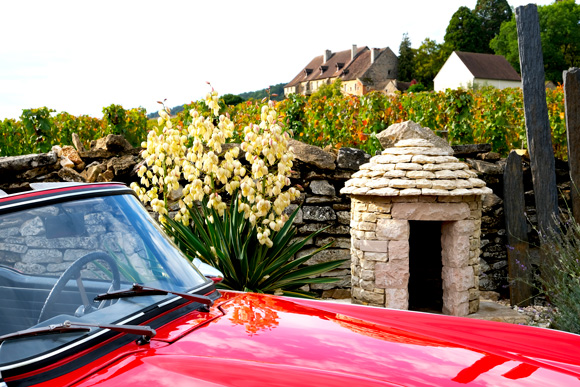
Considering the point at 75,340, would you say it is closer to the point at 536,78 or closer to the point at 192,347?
the point at 192,347


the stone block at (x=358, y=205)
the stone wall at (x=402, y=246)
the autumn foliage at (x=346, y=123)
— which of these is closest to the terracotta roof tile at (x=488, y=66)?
the autumn foliage at (x=346, y=123)

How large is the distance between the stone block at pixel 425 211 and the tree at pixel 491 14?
202 ft

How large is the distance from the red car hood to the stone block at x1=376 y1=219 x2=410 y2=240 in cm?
304

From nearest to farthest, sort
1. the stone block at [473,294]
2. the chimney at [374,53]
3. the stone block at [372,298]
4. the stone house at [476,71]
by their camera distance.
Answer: the stone block at [372,298] < the stone block at [473,294] < the stone house at [476,71] < the chimney at [374,53]

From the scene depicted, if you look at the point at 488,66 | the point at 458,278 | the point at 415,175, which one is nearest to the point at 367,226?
the point at 415,175

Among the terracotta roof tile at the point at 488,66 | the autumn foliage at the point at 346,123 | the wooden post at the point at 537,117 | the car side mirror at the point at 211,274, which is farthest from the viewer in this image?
the terracotta roof tile at the point at 488,66

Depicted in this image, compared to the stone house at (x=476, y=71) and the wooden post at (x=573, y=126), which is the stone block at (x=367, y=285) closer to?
the wooden post at (x=573, y=126)

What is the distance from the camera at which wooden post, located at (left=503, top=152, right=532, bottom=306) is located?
7820 mm

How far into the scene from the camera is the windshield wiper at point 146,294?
6.79ft

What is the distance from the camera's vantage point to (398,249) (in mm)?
5656

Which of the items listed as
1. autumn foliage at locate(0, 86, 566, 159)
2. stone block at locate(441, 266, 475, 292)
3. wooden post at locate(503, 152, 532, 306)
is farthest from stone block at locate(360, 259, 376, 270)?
autumn foliage at locate(0, 86, 566, 159)

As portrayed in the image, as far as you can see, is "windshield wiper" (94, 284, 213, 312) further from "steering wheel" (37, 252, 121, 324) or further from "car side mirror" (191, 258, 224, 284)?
"car side mirror" (191, 258, 224, 284)

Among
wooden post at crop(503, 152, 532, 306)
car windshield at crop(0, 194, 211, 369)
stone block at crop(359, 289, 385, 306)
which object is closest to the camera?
car windshield at crop(0, 194, 211, 369)

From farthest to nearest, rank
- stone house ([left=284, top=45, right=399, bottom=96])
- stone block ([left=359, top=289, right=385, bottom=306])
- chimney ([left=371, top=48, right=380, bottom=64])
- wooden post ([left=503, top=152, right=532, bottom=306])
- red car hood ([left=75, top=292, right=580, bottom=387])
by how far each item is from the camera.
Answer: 1. chimney ([left=371, top=48, right=380, bottom=64])
2. stone house ([left=284, top=45, right=399, bottom=96])
3. wooden post ([left=503, top=152, right=532, bottom=306])
4. stone block ([left=359, top=289, right=385, bottom=306])
5. red car hood ([left=75, top=292, right=580, bottom=387])
